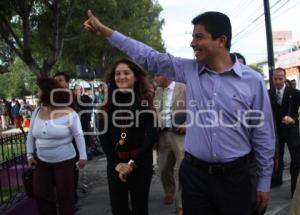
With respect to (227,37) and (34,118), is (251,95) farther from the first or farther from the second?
(34,118)

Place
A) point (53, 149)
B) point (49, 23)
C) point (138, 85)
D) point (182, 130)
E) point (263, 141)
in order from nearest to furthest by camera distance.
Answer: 1. point (263, 141)
2. point (138, 85)
3. point (53, 149)
4. point (182, 130)
5. point (49, 23)

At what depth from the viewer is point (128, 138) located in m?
4.97

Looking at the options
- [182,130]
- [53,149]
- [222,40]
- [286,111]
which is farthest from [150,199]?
[222,40]

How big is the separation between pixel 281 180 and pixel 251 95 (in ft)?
17.0

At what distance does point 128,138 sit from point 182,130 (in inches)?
73.9

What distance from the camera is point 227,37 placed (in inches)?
145

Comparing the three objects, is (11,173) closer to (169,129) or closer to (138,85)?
(169,129)

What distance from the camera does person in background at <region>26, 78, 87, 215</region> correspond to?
225 inches

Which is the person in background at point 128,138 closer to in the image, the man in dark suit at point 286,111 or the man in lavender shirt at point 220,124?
the man in lavender shirt at point 220,124

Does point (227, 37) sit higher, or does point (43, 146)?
point (227, 37)

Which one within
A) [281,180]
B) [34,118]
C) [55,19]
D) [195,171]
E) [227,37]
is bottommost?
[281,180]

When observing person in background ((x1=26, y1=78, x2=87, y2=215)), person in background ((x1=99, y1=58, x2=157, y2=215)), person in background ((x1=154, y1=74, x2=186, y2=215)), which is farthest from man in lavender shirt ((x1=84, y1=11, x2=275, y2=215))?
person in background ((x1=154, y1=74, x2=186, y2=215))

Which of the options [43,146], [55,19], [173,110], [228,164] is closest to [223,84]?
[228,164]

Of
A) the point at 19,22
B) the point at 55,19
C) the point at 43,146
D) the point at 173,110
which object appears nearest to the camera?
the point at 43,146
